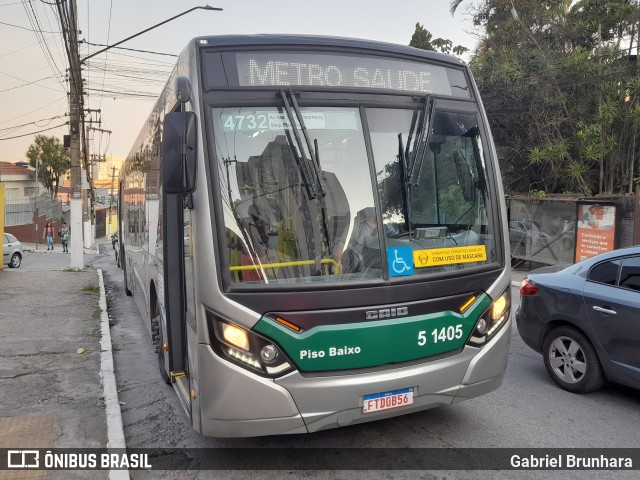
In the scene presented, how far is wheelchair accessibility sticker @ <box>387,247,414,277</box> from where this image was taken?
12.0ft

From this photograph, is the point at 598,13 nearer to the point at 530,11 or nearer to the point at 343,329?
the point at 530,11

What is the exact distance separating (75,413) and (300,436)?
6.89 feet

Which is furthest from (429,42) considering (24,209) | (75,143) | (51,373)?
(24,209)

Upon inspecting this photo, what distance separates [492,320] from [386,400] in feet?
3.62

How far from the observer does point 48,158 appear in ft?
177

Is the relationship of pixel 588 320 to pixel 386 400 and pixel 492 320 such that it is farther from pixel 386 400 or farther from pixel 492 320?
pixel 386 400

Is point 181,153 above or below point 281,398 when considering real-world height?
above

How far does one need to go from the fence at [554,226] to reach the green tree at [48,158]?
161 ft

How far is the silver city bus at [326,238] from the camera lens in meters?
3.39

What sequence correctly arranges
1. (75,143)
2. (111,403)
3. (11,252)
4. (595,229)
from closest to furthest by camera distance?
(111,403) < (595,229) < (75,143) < (11,252)

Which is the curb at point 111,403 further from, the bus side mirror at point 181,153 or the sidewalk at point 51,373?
the bus side mirror at point 181,153

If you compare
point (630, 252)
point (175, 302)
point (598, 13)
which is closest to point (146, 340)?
point (175, 302)

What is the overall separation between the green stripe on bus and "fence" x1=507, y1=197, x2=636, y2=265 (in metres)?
11.1

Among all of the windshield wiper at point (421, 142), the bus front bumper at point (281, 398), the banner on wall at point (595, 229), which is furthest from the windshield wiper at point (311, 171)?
the banner on wall at point (595, 229)
